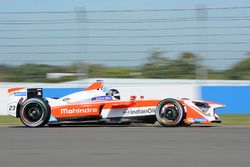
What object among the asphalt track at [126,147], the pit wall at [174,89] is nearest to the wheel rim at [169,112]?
the asphalt track at [126,147]

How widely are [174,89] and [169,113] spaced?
4704 millimetres

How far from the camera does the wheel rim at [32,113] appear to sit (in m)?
10.9

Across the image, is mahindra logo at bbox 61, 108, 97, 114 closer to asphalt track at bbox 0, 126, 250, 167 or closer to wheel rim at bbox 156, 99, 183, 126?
asphalt track at bbox 0, 126, 250, 167

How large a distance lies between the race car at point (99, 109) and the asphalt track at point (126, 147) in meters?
0.44

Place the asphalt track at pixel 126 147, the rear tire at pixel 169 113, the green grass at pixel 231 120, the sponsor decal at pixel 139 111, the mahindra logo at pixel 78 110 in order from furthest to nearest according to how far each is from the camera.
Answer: the green grass at pixel 231 120, the mahindra logo at pixel 78 110, the sponsor decal at pixel 139 111, the rear tire at pixel 169 113, the asphalt track at pixel 126 147

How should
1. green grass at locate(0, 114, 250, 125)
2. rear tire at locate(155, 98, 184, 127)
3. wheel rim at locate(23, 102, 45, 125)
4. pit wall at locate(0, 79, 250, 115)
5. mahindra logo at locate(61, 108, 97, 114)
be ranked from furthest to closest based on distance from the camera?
1. pit wall at locate(0, 79, 250, 115)
2. green grass at locate(0, 114, 250, 125)
3. wheel rim at locate(23, 102, 45, 125)
4. mahindra logo at locate(61, 108, 97, 114)
5. rear tire at locate(155, 98, 184, 127)

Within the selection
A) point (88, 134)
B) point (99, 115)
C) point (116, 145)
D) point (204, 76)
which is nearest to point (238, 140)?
point (116, 145)

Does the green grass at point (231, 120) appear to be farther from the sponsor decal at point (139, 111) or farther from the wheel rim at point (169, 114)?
the sponsor decal at point (139, 111)

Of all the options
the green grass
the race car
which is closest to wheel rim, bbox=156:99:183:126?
the race car

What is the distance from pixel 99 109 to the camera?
10.8m

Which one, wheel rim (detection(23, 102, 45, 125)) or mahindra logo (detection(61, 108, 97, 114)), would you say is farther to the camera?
wheel rim (detection(23, 102, 45, 125))

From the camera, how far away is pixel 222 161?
6.12m

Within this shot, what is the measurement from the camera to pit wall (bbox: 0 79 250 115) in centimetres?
1463

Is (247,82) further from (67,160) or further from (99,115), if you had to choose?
(67,160)
